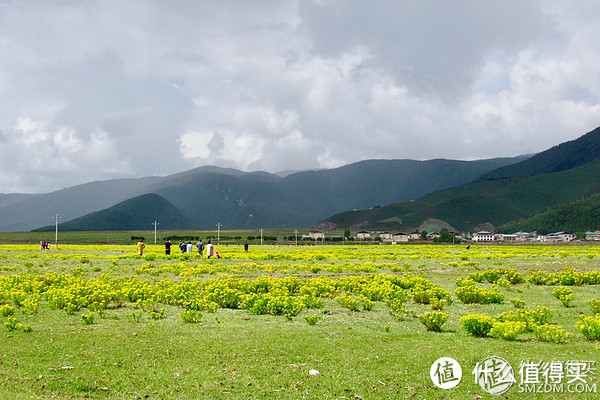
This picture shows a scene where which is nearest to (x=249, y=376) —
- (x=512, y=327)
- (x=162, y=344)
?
(x=162, y=344)

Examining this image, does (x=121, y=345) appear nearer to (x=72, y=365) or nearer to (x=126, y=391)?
(x=72, y=365)

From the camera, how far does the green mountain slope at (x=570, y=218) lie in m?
150

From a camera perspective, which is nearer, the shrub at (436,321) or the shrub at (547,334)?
the shrub at (547,334)

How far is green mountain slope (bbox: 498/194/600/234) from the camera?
5896 inches

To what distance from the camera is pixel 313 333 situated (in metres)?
11.6

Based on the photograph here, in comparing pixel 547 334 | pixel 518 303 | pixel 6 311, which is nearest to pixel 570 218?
pixel 518 303

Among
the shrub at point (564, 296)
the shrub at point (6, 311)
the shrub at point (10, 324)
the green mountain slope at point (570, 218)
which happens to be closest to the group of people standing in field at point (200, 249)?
the shrub at point (6, 311)

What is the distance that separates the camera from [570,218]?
156m
